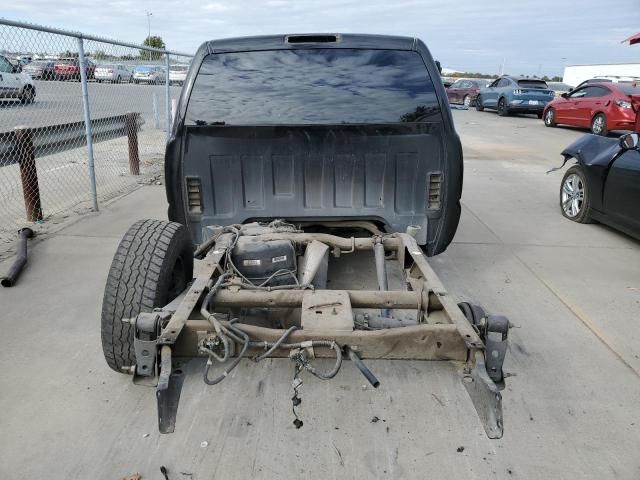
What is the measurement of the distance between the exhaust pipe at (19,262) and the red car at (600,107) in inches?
495

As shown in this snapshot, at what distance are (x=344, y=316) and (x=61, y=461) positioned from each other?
150 centimetres

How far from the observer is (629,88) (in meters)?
15.1

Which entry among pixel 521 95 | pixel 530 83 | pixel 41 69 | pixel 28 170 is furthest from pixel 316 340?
pixel 530 83

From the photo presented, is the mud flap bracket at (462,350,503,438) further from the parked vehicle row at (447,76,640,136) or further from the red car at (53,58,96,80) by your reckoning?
the red car at (53,58,96,80)

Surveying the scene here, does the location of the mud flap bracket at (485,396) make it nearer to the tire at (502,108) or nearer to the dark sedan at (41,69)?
the dark sedan at (41,69)

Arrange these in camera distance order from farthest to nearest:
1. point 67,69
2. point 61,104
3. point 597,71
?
point 597,71 < point 61,104 < point 67,69

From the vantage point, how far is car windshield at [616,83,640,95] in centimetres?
1466

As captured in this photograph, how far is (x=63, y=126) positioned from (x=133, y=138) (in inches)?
85.1

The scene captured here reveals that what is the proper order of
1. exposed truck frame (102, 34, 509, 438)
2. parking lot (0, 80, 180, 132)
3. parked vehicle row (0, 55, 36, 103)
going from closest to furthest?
1. exposed truck frame (102, 34, 509, 438)
2. parked vehicle row (0, 55, 36, 103)
3. parking lot (0, 80, 180, 132)

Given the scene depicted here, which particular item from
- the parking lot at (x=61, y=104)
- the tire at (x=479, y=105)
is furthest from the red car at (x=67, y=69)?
the tire at (x=479, y=105)

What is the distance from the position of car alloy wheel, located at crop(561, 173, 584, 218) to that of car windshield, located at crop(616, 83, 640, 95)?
9.63 metres

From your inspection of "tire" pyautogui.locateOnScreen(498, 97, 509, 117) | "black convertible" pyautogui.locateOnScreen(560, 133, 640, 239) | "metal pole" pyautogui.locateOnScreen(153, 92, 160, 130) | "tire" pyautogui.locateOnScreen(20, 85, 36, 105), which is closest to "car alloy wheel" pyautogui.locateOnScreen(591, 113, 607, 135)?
"tire" pyautogui.locateOnScreen(498, 97, 509, 117)

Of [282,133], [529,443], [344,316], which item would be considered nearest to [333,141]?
[282,133]

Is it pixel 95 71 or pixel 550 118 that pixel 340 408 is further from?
pixel 550 118
